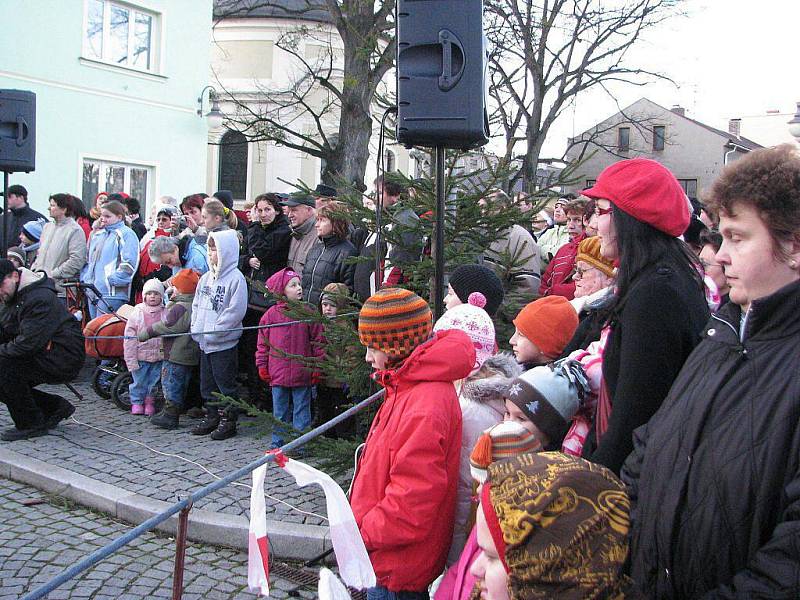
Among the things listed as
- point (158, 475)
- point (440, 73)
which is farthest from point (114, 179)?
point (440, 73)

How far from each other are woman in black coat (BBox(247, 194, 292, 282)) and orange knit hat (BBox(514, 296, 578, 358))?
4.64 metres

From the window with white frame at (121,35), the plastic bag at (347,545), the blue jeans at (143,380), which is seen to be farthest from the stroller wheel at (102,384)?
the window with white frame at (121,35)

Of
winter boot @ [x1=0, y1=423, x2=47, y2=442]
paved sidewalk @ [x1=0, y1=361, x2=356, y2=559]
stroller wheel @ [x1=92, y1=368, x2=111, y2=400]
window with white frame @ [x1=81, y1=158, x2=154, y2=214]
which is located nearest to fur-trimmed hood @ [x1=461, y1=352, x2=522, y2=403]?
paved sidewalk @ [x1=0, y1=361, x2=356, y2=559]

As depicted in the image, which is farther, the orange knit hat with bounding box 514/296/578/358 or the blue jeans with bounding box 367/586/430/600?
the orange knit hat with bounding box 514/296/578/358

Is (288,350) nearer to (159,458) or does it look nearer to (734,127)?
(159,458)

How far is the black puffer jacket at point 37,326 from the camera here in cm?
706

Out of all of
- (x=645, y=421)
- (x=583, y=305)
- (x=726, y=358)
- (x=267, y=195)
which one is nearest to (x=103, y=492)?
(x=267, y=195)

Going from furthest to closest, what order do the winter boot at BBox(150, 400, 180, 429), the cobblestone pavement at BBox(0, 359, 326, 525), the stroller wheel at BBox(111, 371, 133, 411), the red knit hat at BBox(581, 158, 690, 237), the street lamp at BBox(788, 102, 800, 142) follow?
the street lamp at BBox(788, 102, 800, 142)
the stroller wheel at BBox(111, 371, 133, 411)
the winter boot at BBox(150, 400, 180, 429)
the cobblestone pavement at BBox(0, 359, 326, 525)
the red knit hat at BBox(581, 158, 690, 237)

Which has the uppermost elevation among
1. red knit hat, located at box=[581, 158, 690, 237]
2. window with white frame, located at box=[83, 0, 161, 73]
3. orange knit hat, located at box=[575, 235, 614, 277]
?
window with white frame, located at box=[83, 0, 161, 73]

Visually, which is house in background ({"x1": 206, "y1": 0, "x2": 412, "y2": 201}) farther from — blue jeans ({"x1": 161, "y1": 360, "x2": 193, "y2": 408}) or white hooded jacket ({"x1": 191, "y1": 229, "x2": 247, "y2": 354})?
white hooded jacket ({"x1": 191, "y1": 229, "x2": 247, "y2": 354})

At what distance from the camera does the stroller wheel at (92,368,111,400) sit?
28.4ft

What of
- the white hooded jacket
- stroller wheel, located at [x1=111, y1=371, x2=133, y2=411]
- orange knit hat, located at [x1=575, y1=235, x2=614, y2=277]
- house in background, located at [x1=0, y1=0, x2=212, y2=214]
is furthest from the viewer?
house in background, located at [x1=0, y1=0, x2=212, y2=214]

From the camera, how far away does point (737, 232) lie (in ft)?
6.23

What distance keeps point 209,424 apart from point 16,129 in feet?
16.0
